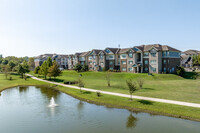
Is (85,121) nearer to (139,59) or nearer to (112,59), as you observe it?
(139,59)

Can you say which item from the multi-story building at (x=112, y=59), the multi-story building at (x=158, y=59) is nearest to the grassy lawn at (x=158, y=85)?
the multi-story building at (x=158, y=59)

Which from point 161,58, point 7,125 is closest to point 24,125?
point 7,125

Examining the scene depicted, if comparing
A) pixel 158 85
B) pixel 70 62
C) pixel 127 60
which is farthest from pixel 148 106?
pixel 70 62

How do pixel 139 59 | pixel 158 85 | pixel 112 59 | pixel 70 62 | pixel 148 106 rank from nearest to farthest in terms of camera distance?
pixel 148 106
pixel 158 85
pixel 139 59
pixel 112 59
pixel 70 62

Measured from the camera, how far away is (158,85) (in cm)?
3962

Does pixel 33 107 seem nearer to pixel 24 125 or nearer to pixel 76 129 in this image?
pixel 24 125

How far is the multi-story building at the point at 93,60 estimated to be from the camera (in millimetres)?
78438

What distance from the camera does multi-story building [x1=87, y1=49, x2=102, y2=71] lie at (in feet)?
257

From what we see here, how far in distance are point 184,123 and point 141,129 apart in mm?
A: 5489

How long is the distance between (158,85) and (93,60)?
150 ft

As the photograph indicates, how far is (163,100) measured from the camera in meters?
25.2

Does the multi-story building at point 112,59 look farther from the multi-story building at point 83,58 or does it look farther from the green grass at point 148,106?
the green grass at point 148,106

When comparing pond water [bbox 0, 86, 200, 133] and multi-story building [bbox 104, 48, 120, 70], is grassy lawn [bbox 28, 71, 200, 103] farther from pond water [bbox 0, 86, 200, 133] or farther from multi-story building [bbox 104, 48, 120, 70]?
multi-story building [bbox 104, 48, 120, 70]

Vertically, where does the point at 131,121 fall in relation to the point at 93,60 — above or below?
below
